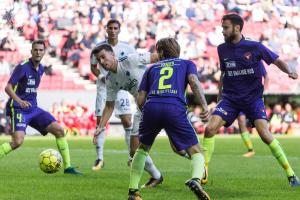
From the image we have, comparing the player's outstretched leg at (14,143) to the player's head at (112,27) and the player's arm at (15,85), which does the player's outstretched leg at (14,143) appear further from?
the player's head at (112,27)

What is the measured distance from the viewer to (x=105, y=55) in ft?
32.1

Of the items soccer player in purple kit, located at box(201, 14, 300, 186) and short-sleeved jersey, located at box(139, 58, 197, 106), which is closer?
short-sleeved jersey, located at box(139, 58, 197, 106)

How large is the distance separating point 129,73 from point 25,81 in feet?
9.98

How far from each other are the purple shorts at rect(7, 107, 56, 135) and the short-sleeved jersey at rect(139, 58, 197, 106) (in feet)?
15.2

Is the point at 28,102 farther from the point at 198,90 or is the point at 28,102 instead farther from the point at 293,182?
the point at 198,90

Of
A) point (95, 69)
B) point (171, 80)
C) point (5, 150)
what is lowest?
point (5, 150)

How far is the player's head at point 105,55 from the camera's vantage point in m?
9.70

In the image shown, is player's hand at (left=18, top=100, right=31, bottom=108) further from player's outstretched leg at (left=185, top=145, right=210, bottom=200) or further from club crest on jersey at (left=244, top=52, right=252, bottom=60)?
player's outstretched leg at (left=185, top=145, right=210, bottom=200)

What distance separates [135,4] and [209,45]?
4.57m

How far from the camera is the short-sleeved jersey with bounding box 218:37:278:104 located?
11062mm

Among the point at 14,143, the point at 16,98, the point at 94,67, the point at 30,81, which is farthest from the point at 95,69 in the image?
the point at 14,143

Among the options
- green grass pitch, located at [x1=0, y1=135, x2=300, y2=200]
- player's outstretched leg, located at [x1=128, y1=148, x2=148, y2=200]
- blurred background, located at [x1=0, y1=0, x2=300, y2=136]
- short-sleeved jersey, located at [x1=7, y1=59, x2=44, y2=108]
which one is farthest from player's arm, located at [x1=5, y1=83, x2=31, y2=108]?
blurred background, located at [x1=0, y1=0, x2=300, y2=136]

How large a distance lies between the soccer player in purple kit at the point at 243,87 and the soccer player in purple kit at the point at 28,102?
10.4 ft

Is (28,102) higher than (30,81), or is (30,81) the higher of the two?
(30,81)
